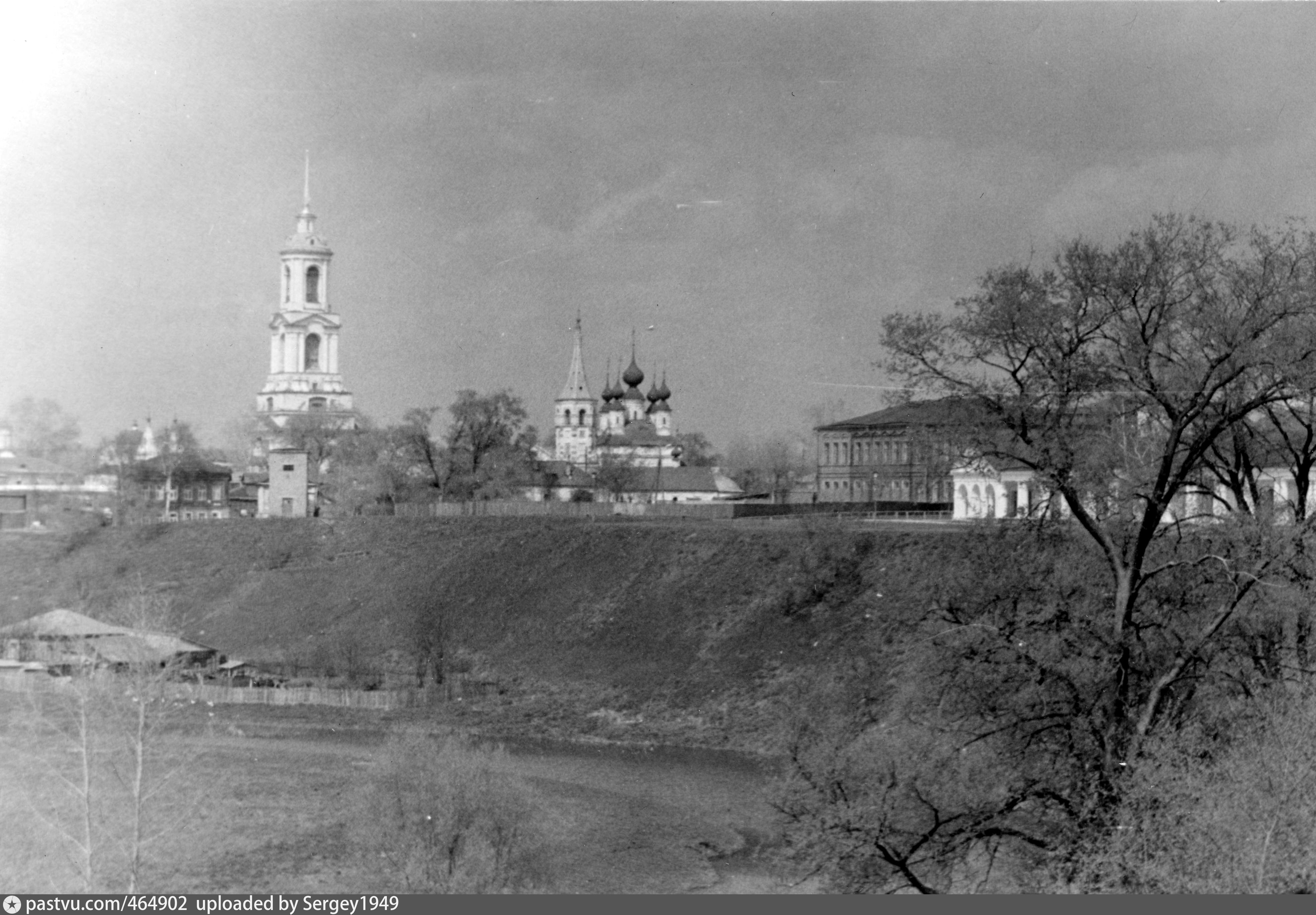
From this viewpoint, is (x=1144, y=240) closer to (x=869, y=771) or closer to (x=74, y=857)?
(x=869, y=771)

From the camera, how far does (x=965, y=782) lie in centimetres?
1471

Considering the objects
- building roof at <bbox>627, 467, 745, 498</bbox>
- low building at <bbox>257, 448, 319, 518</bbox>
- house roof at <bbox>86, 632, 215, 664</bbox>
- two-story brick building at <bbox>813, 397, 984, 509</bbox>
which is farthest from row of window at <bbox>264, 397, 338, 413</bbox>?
building roof at <bbox>627, 467, 745, 498</bbox>

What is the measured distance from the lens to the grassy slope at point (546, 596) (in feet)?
109

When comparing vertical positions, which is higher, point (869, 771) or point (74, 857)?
point (869, 771)

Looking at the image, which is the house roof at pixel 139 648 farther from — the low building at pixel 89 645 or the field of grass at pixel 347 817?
the field of grass at pixel 347 817

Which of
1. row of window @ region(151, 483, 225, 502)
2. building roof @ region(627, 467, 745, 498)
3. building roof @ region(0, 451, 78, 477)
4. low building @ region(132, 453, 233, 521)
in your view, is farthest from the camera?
building roof @ region(627, 467, 745, 498)

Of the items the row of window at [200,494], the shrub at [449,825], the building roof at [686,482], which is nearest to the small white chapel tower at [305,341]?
the row of window at [200,494]

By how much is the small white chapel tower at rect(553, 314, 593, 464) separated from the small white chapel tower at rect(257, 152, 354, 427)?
35778 millimetres

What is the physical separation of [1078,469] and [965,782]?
3194 mm

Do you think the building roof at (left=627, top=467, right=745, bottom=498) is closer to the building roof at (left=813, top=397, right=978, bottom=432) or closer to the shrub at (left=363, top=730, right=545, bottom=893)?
the shrub at (left=363, top=730, right=545, bottom=893)

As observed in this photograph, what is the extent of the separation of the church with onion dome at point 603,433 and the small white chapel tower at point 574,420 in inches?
1.6

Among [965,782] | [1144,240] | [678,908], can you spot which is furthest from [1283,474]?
[678,908]

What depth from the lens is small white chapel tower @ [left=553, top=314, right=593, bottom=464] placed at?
91.3 m

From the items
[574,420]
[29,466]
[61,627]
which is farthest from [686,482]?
[61,627]
